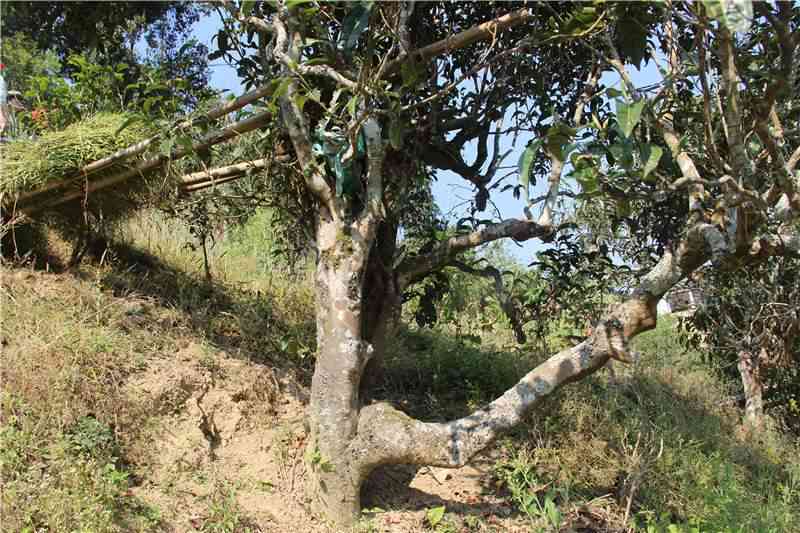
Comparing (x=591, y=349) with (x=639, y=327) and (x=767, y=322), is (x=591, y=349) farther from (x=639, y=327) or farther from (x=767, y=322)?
(x=767, y=322)

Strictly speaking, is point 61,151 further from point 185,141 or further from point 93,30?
point 93,30

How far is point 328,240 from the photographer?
367cm

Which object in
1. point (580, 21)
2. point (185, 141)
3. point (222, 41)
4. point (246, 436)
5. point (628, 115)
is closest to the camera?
point (628, 115)

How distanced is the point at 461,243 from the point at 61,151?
2.42 metres

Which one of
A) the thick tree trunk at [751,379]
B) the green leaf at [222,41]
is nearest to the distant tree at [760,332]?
the thick tree trunk at [751,379]

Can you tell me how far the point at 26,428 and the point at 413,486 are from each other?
2033 millimetres

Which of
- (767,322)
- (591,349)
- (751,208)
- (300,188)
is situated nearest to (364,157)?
(300,188)

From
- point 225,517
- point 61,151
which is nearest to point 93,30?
point 61,151

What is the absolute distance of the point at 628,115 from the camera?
2076mm

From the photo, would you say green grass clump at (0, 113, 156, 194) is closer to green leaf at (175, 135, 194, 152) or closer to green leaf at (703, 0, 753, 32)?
green leaf at (175, 135, 194, 152)

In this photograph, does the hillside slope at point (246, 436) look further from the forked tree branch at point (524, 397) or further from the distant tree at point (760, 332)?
the distant tree at point (760, 332)

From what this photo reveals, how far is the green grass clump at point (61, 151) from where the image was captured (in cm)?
407

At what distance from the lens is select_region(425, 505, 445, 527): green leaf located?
11.5ft

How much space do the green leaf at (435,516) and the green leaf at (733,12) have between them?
2713 millimetres
